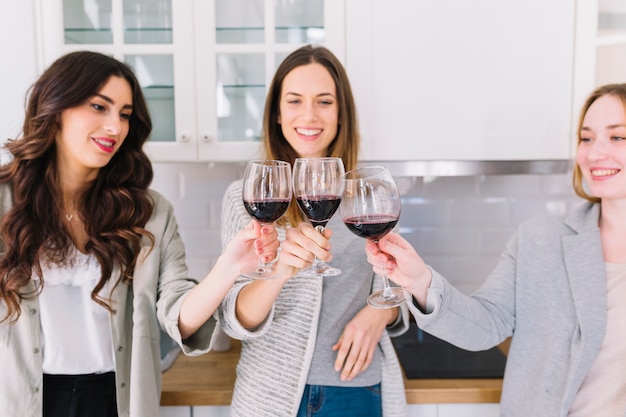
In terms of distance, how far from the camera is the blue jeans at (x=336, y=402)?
1267mm

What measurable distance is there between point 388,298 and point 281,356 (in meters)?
0.38

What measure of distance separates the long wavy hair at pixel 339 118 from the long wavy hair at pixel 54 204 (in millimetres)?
345

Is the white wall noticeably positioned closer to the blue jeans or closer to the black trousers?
the black trousers

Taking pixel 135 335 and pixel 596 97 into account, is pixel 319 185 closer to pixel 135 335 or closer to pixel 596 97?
pixel 135 335

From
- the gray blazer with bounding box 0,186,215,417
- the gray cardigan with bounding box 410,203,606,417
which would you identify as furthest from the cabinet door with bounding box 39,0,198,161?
the gray cardigan with bounding box 410,203,606,417

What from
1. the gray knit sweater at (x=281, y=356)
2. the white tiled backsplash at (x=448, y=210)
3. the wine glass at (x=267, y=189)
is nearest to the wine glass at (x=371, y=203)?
the wine glass at (x=267, y=189)

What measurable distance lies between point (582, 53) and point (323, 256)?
115 cm

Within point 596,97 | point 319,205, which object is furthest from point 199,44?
point 596,97

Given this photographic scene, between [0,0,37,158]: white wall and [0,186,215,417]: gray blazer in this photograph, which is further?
[0,0,37,158]: white wall

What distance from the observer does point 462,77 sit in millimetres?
1582

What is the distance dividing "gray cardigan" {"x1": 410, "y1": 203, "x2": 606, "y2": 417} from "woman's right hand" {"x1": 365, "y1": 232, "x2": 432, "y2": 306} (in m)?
0.03

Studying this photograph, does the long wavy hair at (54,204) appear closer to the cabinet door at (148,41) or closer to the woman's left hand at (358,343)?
the cabinet door at (148,41)

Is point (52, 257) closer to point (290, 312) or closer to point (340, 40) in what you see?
point (290, 312)

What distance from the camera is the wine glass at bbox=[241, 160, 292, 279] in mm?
968
